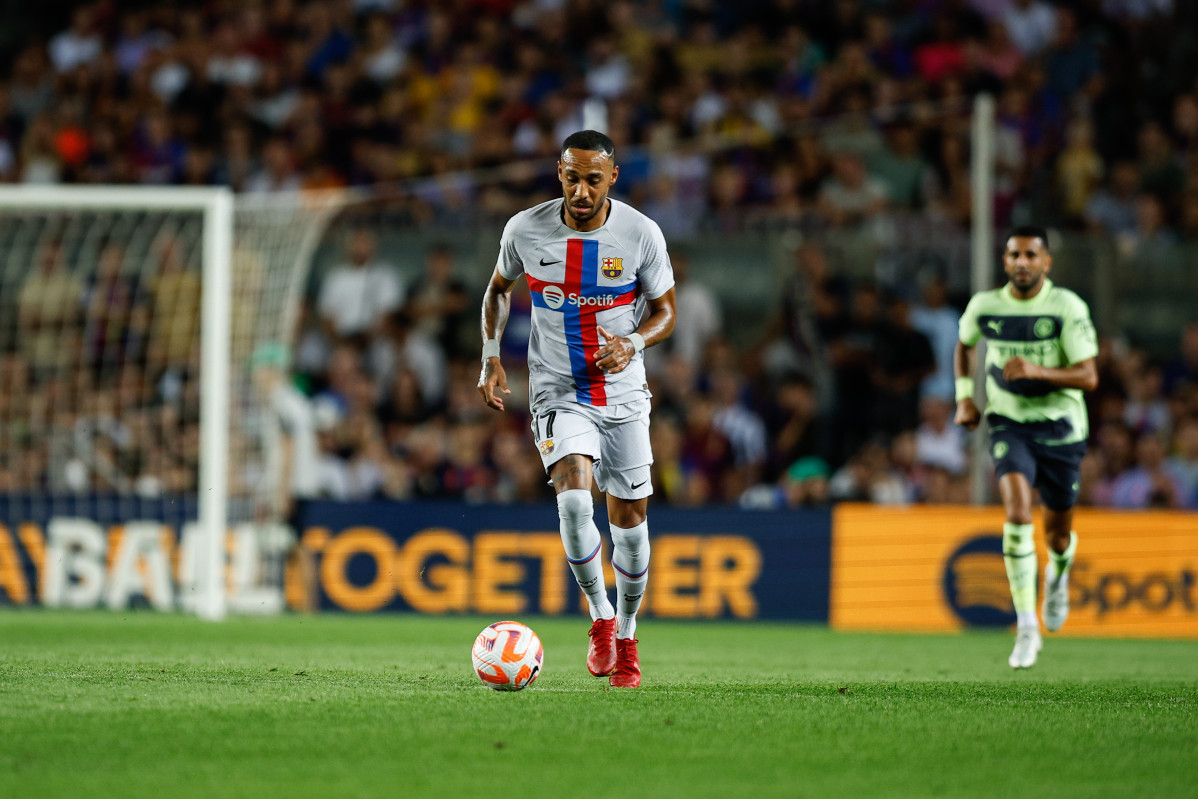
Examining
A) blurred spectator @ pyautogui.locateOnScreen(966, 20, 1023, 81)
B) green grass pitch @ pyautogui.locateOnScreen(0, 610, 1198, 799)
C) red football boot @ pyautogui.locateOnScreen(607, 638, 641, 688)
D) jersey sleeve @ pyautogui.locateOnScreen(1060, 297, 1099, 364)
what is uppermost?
blurred spectator @ pyautogui.locateOnScreen(966, 20, 1023, 81)

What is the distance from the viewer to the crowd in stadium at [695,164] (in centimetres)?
1470

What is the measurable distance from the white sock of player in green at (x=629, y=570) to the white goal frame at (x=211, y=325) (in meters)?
6.18

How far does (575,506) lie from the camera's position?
6.79m

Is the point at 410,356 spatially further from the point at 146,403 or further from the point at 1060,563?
the point at 1060,563

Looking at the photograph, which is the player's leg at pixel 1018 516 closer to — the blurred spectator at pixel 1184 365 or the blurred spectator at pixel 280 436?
the blurred spectator at pixel 1184 365


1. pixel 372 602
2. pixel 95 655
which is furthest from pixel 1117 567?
pixel 95 655

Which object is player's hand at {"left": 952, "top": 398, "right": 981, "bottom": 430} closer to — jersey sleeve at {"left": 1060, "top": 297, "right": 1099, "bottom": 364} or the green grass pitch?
jersey sleeve at {"left": 1060, "top": 297, "right": 1099, "bottom": 364}

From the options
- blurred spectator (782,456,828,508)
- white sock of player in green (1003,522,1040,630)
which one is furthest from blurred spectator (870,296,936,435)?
white sock of player in green (1003,522,1040,630)

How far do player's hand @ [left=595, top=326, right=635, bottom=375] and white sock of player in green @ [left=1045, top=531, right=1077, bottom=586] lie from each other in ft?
13.7

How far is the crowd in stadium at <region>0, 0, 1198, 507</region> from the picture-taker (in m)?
14.7

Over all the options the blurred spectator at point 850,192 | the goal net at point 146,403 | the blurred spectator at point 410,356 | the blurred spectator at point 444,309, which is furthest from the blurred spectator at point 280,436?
the blurred spectator at point 850,192

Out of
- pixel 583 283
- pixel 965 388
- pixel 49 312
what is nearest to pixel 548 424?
pixel 583 283

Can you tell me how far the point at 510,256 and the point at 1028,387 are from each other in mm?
3553

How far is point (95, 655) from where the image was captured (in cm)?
796
